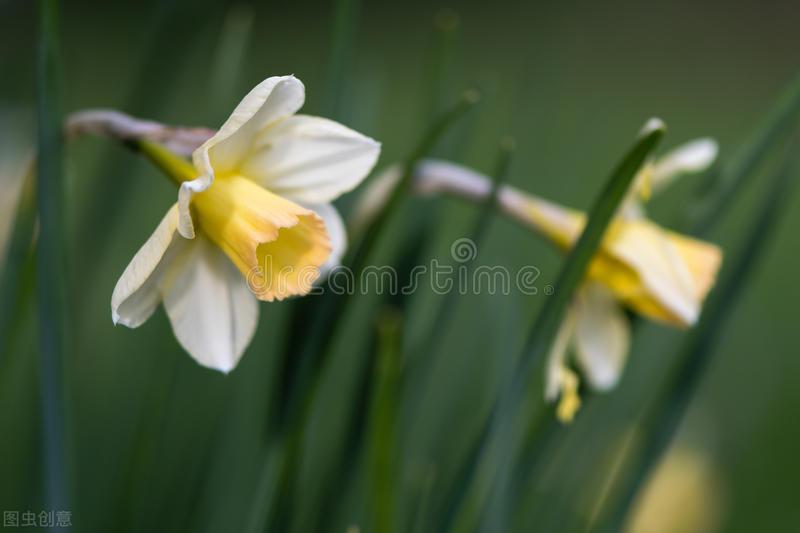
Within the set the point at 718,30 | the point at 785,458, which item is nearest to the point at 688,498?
the point at 785,458

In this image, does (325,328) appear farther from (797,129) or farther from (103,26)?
(103,26)

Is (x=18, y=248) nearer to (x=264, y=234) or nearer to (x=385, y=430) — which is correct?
(x=264, y=234)

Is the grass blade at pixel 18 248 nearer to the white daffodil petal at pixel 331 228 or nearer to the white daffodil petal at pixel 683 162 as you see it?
the white daffodil petal at pixel 331 228

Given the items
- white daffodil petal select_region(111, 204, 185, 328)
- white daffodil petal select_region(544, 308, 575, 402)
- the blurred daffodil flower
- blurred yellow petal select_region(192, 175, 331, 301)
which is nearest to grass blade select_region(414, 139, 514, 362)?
the blurred daffodil flower

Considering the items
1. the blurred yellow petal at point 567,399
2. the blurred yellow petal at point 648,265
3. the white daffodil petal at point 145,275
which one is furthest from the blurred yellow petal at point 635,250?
the white daffodil petal at point 145,275

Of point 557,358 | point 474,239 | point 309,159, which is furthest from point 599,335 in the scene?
point 309,159

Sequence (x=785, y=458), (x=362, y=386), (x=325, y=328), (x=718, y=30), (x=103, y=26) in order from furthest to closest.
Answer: (x=718, y=30) < (x=103, y=26) < (x=785, y=458) < (x=362, y=386) < (x=325, y=328)
